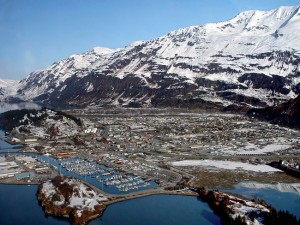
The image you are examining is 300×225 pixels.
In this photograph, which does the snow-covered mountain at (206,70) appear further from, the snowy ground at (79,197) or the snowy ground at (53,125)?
the snowy ground at (79,197)

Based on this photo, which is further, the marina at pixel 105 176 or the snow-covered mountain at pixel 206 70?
the snow-covered mountain at pixel 206 70

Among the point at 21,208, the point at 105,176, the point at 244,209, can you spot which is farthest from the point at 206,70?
the point at 21,208

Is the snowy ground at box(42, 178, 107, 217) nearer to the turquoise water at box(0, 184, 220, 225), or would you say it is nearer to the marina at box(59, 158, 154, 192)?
the turquoise water at box(0, 184, 220, 225)

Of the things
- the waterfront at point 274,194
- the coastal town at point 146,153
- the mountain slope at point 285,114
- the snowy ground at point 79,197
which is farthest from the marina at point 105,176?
the mountain slope at point 285,114

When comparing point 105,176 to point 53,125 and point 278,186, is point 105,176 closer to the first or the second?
point 278,186

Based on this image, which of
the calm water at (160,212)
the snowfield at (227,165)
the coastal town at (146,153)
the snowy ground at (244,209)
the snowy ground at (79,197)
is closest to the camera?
the snowy ground at (244,209)
